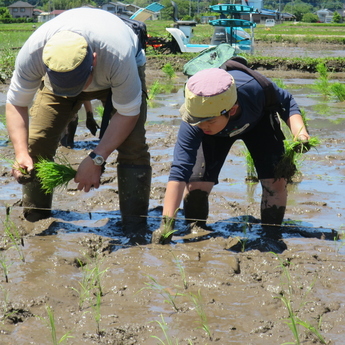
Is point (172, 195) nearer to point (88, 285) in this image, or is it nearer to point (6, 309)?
point (88, 285)

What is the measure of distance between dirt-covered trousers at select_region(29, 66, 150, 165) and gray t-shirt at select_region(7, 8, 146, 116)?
0.32 meters

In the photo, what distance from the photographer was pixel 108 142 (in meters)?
3.57

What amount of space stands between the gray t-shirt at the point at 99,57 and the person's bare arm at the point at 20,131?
2.4 inches

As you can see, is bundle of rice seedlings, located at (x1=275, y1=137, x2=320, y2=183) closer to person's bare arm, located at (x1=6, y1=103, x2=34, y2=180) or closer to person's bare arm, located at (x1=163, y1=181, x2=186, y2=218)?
person's bare arm, located at (x1=163, y1=181, x2=186, y2=218)

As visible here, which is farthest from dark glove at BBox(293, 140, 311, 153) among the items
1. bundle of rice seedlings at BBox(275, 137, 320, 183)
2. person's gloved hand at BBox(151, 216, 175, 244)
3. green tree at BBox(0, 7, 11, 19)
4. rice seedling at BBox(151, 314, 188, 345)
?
green tree at BBox(0, 7, 11, 19)

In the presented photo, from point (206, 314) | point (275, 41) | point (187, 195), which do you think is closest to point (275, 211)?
point (187, 195)

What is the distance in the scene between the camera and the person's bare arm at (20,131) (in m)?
3.59

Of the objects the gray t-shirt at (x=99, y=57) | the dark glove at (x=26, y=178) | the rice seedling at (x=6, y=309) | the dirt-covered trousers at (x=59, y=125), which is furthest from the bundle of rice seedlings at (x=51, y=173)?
the rice seedling at (x=6, y=309)

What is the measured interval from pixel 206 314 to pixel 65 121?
184 centimetres

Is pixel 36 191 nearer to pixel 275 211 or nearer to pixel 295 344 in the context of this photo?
pixel 275 211

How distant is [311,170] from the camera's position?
18.8 ft

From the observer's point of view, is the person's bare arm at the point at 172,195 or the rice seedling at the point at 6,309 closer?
the rice seedling at the point at 6,309

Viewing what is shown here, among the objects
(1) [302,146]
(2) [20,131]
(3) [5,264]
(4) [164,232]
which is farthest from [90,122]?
(1) [302,146]

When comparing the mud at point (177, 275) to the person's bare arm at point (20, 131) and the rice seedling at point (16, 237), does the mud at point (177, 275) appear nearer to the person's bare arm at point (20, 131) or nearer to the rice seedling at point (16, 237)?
the rice seedling at point (16, 237)
